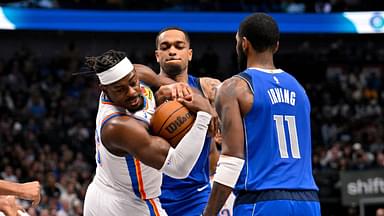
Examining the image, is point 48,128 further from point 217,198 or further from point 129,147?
point 217,198

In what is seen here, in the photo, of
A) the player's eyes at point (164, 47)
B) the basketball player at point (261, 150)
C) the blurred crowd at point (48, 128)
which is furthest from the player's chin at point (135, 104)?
the blurred crowd at point (48, 128)

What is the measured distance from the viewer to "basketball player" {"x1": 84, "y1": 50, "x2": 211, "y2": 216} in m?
4.91

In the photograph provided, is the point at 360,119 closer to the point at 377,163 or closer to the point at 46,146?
the point at 377,163

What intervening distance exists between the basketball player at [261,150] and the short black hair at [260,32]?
19 cm

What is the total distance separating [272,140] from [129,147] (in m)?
0.95

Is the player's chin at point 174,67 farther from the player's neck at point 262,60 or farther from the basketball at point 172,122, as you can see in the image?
the player's neck at point 262,60

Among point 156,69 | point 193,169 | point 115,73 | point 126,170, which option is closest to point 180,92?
point 115,73

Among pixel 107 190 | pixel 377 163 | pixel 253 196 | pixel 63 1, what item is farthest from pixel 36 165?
pixel 253 196

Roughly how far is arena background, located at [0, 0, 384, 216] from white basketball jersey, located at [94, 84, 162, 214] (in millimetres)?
7488

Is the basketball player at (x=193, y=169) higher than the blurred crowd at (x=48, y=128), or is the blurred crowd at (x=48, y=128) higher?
the basketball player at (x=193, y=169)

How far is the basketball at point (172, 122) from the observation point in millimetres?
4969

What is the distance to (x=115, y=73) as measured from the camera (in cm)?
506

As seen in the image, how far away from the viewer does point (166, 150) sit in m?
4.91

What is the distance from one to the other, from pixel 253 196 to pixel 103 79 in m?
1.29
